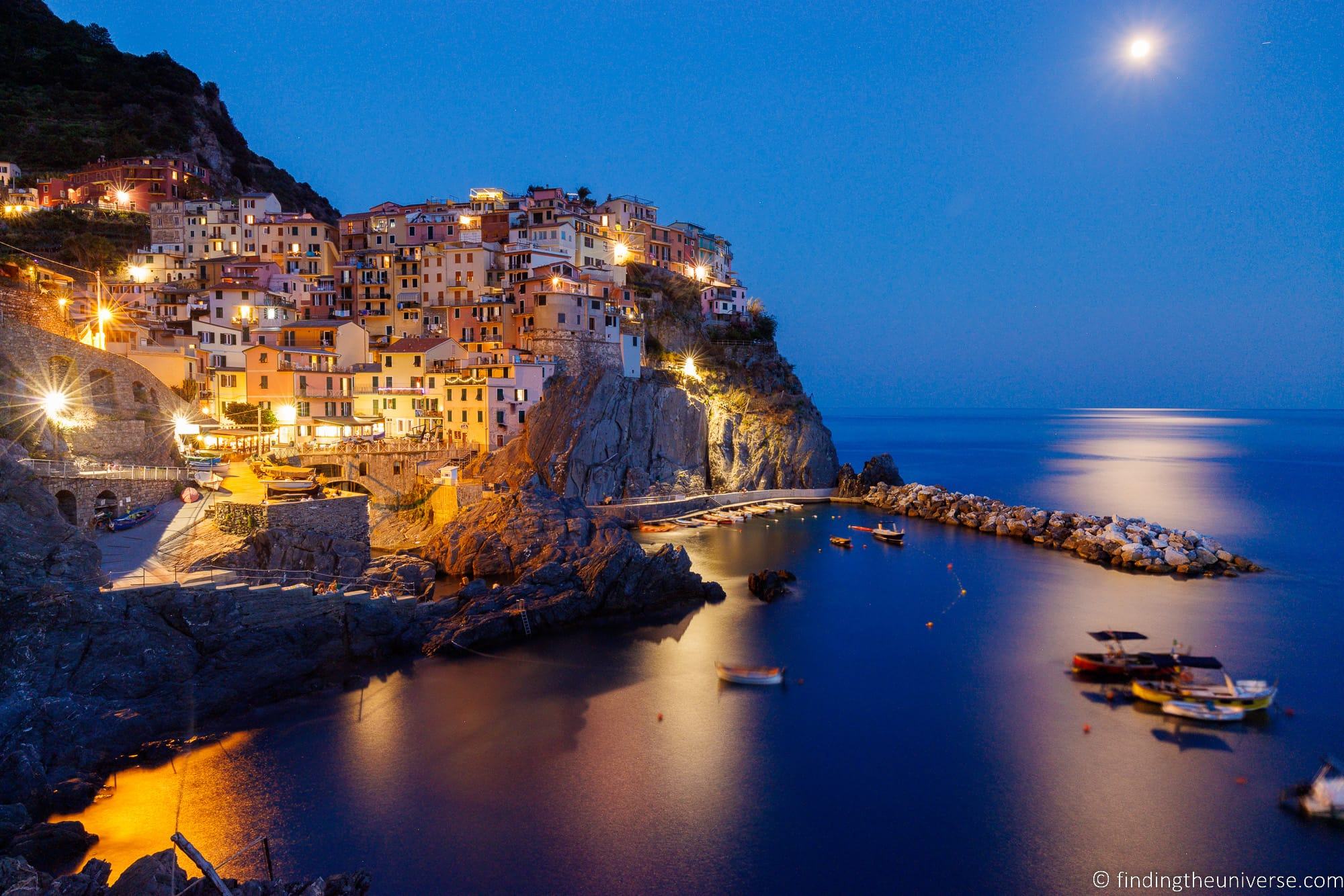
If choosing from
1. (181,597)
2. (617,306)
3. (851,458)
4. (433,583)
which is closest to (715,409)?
(617,306)

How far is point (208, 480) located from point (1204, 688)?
3412 centimetres

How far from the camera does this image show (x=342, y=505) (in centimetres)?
2839

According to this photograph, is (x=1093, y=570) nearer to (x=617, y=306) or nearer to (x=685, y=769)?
(x=685, y=769)

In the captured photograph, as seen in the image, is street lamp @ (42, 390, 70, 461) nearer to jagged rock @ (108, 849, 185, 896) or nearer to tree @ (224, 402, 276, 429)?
tree @ (224, 402, 276, 429)

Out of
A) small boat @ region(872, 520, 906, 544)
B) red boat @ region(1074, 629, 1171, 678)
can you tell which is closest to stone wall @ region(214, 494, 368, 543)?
red boat @ region(1074, 629, 1171, 678)

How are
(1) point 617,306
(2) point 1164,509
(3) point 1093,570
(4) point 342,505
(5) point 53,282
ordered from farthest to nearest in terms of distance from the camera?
(2) point 1164,509
(1) point 617,306
(5) point 53,282
(3) point 1093,570
(4) point 342,505

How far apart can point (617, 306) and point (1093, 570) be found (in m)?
31.8

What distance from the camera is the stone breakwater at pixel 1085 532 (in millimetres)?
37438

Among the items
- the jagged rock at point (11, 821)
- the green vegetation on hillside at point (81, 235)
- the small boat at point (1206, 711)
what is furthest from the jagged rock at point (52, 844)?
the green vegetation on hillside at point (81, 235)

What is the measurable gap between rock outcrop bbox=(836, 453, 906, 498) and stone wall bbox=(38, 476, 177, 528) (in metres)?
42.8

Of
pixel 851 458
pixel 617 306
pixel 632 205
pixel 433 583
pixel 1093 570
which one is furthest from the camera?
pixel 851 458

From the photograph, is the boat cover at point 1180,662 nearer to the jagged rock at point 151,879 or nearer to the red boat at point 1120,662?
the red boat at point 1120,662

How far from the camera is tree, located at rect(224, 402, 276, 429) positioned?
38.9 metres

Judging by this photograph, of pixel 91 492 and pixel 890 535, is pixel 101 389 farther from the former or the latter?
pixel 890 535
